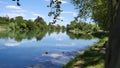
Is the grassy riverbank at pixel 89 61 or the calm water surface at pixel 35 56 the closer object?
the grassy riverbank at pixel 89 61

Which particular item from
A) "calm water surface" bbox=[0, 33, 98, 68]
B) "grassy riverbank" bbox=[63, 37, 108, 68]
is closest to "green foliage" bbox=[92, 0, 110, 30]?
"calm water surface" bbox=[0, 33, 98, 68]

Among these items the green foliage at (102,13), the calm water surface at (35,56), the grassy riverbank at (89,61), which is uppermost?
the green foliage at (102,13)

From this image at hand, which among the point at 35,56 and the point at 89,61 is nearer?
the point at 89,61

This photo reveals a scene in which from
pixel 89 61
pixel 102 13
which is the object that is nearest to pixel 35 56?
pixel 102 13

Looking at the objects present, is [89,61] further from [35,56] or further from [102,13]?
[102,13]

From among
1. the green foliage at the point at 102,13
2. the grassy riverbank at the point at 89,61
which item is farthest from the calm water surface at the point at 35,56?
the green foliage at the point at 102,13

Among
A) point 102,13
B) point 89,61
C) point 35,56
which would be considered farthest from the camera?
point 102,13

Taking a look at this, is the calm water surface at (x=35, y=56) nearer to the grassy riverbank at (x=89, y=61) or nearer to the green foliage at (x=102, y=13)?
the grassy riverbank at (x=89, y=61)

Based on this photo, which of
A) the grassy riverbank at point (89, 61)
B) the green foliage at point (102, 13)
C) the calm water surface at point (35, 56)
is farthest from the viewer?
the green foliage at point (102, 13)

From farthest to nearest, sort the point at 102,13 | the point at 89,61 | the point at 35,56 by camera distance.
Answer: the point at 102,13 < the point at 35,56 < the point at 89,61

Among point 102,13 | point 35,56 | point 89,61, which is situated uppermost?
point 102,13

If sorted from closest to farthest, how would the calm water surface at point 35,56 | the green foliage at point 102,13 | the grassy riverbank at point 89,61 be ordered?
the grassy riverbank at point 89,61, the calm water surface at point 35,56, the green foliage at point 102,13

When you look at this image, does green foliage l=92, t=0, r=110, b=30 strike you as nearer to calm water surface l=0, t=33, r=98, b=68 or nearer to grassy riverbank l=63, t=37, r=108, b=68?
calm water surface l=0, t=33, r=98, b=68

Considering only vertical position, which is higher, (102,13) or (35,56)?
(102,13)
